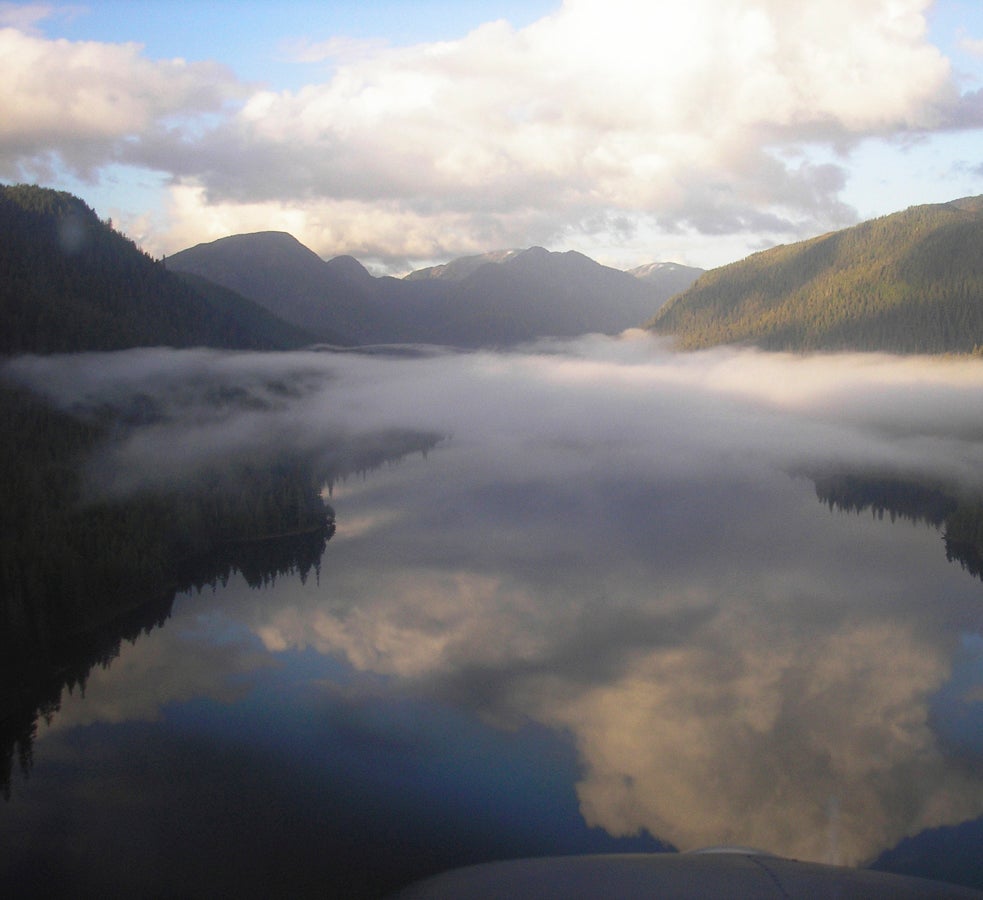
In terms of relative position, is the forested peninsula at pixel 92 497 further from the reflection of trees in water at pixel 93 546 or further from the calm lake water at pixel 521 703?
the calm lake water at pixel 521 703

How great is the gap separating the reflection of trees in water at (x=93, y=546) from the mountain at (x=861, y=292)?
77939 millimetres

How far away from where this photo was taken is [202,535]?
153 ft

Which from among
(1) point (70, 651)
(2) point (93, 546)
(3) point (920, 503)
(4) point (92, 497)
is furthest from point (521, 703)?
(3) point (920, 503)

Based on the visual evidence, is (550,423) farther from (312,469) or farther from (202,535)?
(202,535)

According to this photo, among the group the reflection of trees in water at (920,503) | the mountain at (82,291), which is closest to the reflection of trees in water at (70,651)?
the mountain at (82,291)

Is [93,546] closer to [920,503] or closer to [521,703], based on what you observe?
[521,703]

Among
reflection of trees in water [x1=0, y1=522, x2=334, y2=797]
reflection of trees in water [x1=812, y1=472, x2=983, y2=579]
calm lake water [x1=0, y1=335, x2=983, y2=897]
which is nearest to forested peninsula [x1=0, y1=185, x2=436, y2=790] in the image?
reflection of trees in water [x1=0, y1=522, x2=334, y2=797]

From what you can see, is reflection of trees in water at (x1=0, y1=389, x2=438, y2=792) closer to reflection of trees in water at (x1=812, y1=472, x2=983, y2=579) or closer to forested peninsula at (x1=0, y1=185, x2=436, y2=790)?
forested peninsula at (x1=0, y1=185, x2=436, y2=790)

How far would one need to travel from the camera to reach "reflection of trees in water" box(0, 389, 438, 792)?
30109mm

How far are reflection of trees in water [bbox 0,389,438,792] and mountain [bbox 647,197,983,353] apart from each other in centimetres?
7794

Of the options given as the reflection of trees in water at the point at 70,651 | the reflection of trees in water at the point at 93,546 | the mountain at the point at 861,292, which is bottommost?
the reflection of trees in water at the point at 70,651

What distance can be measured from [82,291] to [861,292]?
98528 millimetres

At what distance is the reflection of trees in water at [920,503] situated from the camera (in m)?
46.7

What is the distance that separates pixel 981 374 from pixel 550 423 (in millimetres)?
52916
